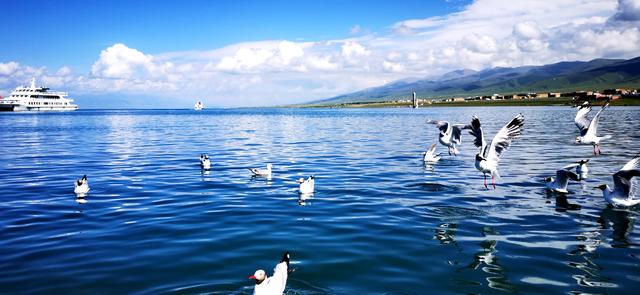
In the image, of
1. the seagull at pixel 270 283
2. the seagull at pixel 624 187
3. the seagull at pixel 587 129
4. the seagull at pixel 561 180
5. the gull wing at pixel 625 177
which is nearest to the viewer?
the seagull at pixel 270 283

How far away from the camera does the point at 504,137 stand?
1975cm

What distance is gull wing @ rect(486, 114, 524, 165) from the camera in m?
19.3

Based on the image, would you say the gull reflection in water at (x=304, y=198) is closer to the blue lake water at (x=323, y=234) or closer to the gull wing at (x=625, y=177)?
the blue lake water at (x=323, y=234)

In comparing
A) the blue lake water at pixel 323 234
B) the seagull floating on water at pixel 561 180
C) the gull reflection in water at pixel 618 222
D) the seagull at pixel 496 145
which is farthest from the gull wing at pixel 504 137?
the gull reflection in water at pixel 618 222

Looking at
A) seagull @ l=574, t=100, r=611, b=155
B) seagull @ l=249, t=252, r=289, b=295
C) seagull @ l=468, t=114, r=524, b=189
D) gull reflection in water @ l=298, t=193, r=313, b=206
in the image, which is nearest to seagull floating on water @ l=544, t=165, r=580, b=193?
seagull @ l=468, t=114, r=524, b=189

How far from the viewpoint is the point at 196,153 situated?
126 ft

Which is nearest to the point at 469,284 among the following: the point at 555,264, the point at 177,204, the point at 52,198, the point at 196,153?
the point at 555,264

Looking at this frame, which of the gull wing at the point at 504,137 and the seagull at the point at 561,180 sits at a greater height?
the gull wing at the point at 504,137

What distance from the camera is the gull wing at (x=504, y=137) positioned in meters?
19.3

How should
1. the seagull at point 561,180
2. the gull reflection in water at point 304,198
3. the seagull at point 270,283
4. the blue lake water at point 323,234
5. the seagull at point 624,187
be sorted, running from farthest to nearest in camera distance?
the seagull at point 561,180 < the gull reflection in water at point 304,198 < the seagull at point 624,187 < the blue lake water at point 323,234 < the seagull at point 270,283

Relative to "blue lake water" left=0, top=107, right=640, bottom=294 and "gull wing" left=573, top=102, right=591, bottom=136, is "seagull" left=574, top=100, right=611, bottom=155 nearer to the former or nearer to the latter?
"gull wing" left=573, top=102, right=591, bottom=136

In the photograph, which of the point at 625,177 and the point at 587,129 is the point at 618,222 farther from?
the point at 587,129

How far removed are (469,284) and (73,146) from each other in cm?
4577

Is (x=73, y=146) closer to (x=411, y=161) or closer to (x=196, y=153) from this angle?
(x=196, y=153)
